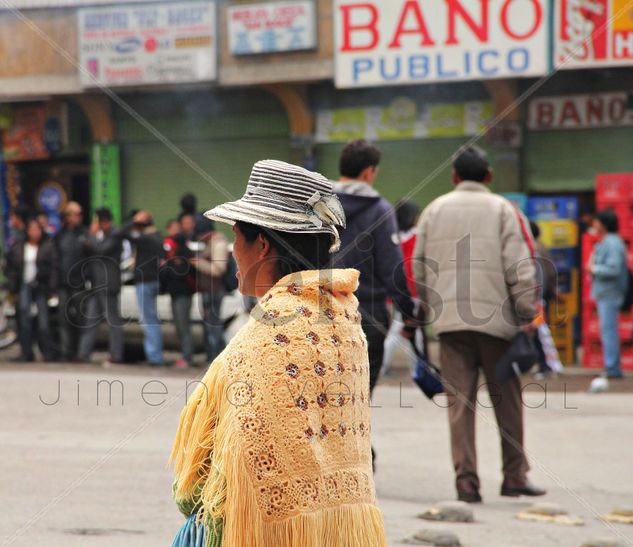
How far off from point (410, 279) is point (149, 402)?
4.28 meters

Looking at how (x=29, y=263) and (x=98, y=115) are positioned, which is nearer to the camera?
(x=29, y=263)

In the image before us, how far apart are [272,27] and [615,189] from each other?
20.2 ft

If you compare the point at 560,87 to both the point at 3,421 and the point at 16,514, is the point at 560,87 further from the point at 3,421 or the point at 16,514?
the point at 16,514

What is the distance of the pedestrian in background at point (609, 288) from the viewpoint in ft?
41.3

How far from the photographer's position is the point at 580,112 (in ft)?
55.1

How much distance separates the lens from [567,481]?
7.38m

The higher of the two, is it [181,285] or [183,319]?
[181,285]

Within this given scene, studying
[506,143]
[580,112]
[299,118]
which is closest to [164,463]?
[506,143]

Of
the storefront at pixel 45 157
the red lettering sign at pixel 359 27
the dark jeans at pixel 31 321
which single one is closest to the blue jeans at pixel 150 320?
the dark jeans at pixel 31 321

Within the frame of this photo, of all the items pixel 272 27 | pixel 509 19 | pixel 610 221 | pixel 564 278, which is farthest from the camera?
pixel 272 27

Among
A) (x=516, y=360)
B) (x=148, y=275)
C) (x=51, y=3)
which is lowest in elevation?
(x=148, y=275)

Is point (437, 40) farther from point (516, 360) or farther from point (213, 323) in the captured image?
point (516, 360)

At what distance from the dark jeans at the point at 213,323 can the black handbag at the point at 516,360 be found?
7083 millimetres

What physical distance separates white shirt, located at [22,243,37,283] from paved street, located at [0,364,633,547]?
8.22ft
